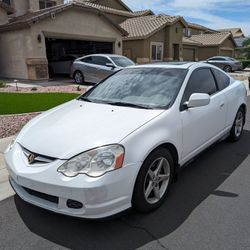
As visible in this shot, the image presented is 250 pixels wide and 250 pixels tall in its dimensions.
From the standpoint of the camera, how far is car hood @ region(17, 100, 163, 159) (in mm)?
2863

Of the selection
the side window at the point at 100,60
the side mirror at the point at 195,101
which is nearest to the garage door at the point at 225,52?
the side window at the point at 100,60

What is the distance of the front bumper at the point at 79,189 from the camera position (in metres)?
2.63

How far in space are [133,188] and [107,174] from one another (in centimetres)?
37

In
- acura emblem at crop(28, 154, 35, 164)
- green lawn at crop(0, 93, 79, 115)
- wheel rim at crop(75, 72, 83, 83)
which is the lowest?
wheel rim at crop(75, 72, 83, 83)

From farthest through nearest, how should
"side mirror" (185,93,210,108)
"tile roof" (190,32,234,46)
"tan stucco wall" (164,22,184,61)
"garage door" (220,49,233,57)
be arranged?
"garage door" (220,49,233,57)
"tile roof" (190,32,234,46)
"tan stucco wall" (164,22,184,61)
"side mirror" (185,93,210,108)

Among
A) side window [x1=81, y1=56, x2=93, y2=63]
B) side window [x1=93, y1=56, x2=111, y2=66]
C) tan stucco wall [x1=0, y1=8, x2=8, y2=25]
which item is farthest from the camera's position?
tan stucco wall [x1=0, y1=8, x2=8, y2=25]

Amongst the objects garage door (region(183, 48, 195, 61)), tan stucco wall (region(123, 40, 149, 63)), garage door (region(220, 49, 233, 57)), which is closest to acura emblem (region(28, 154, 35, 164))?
tan stucco wall (region(123, 40, 149, 63))

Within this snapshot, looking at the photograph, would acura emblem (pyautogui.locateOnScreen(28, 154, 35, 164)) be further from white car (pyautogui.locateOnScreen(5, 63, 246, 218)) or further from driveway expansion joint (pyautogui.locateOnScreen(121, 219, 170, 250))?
driveway expansion joint (pyautogui.locateOnScreen(121, 219, 170, 250))

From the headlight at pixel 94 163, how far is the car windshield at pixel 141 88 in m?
1.04

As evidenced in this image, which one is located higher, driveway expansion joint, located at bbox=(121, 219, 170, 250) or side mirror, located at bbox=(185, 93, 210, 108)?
side mirror, located at bbox=(185, 93, 210, 108)

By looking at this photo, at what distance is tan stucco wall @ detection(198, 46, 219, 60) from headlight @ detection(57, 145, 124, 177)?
35633 millimetres

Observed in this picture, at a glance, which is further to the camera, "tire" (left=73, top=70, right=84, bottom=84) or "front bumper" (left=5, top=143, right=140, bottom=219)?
"tire" (left=73, top=70, right=84, bottom=84)

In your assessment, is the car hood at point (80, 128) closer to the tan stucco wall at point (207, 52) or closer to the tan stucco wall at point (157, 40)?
the tan stucco wall at point (157, 40)

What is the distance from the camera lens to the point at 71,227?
2.98m
